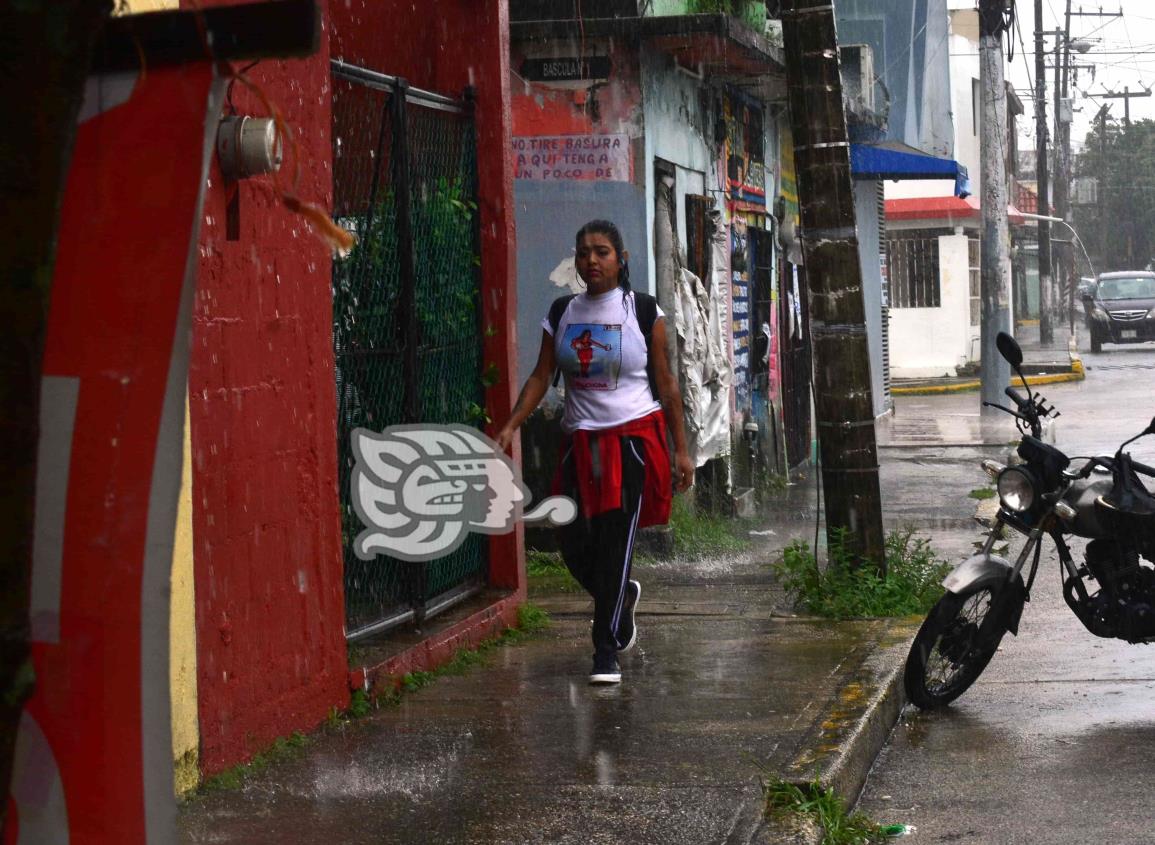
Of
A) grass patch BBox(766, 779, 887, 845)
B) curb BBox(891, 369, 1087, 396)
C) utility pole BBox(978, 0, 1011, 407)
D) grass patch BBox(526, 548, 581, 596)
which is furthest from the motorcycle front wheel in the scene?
curb BBox(891, 369, 1087, 396)

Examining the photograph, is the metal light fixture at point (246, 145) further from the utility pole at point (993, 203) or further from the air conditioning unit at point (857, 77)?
the utility pole at point (993, 203)

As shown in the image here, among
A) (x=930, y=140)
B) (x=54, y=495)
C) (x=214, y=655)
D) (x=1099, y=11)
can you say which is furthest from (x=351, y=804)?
(x=1099, y=11)

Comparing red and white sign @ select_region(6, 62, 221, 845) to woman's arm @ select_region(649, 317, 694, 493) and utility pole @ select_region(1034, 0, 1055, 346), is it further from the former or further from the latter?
utility pole @ select_region(1034, 0, 1055, 346)

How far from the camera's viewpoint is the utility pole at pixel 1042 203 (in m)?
44.3

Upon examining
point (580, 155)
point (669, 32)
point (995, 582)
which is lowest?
point (995, 582)

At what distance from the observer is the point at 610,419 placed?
6.96 meters

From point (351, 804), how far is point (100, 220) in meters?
3.41

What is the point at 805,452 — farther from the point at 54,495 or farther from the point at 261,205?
the point at 54,495

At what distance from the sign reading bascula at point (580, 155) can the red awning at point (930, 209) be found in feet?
78.5

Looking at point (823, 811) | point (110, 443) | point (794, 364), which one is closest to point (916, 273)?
point (794, 364)

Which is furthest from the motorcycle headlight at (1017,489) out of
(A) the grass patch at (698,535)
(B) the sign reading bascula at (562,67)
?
(B) the sign reading bascula at (562,67)

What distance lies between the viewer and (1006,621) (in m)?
Result: 6.90

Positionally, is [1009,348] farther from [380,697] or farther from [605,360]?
[380,697]

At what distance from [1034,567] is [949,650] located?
19.0 inches
